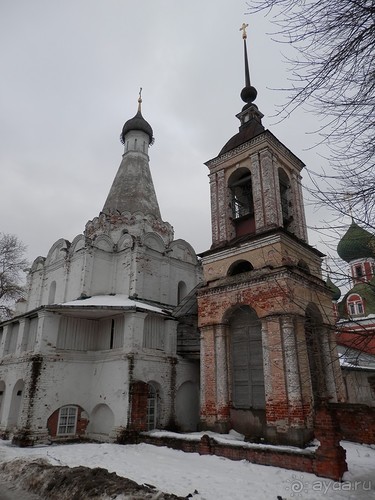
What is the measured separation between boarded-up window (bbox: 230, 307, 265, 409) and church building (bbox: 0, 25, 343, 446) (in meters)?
0.04

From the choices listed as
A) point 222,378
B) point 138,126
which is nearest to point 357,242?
point 222,378

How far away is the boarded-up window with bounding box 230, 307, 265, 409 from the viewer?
38.3ft

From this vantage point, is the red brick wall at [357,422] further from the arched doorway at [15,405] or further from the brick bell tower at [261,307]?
the arched doorway at [15,405]

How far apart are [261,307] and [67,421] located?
315 inches

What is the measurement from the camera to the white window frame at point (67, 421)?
12.9 metres

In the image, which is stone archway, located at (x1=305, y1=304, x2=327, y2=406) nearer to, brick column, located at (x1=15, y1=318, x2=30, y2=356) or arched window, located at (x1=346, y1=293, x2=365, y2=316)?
brick column, located at (x1=15, y1=318, x2=30, y2=356)

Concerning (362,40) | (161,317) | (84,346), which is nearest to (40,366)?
(84,346)

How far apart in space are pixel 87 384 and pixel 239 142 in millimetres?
11326

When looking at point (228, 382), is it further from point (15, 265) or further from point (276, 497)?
point (15, 265)

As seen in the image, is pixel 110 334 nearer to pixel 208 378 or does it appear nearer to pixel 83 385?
pixel 83 385

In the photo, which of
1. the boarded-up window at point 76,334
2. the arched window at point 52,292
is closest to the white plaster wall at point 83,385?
the boarded-up window at point 76,334

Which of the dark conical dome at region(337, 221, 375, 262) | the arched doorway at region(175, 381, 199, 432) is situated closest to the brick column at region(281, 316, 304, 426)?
the dark conical dome at region(337, 221, 375, 262)

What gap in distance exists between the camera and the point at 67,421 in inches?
515

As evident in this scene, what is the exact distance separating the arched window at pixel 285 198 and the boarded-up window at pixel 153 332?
6.39 meters
